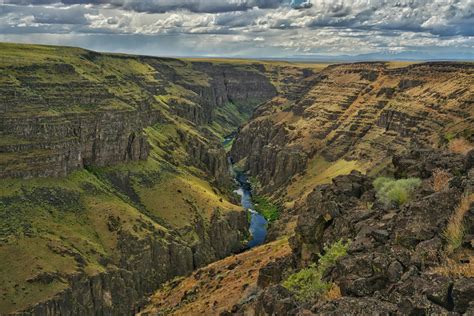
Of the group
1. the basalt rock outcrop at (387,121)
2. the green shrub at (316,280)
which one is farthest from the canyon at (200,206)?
the green shrub at (316,280)

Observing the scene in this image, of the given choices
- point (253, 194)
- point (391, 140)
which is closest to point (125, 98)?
point (253, 194)

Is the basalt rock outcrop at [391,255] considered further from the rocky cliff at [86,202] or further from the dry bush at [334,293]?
the rocky cliff at [86,202]

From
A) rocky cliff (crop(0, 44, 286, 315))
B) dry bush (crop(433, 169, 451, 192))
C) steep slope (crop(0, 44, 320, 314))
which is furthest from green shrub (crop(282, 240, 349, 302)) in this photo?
steep slope (crop(0, 44, 320, 314))

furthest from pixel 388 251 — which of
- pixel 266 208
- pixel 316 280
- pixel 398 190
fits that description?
pixel 266 208

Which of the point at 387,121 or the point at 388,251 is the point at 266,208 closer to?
the point at 387,121

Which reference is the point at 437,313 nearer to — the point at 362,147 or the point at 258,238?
the point at 258,238

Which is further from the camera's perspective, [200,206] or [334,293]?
[200,206]
